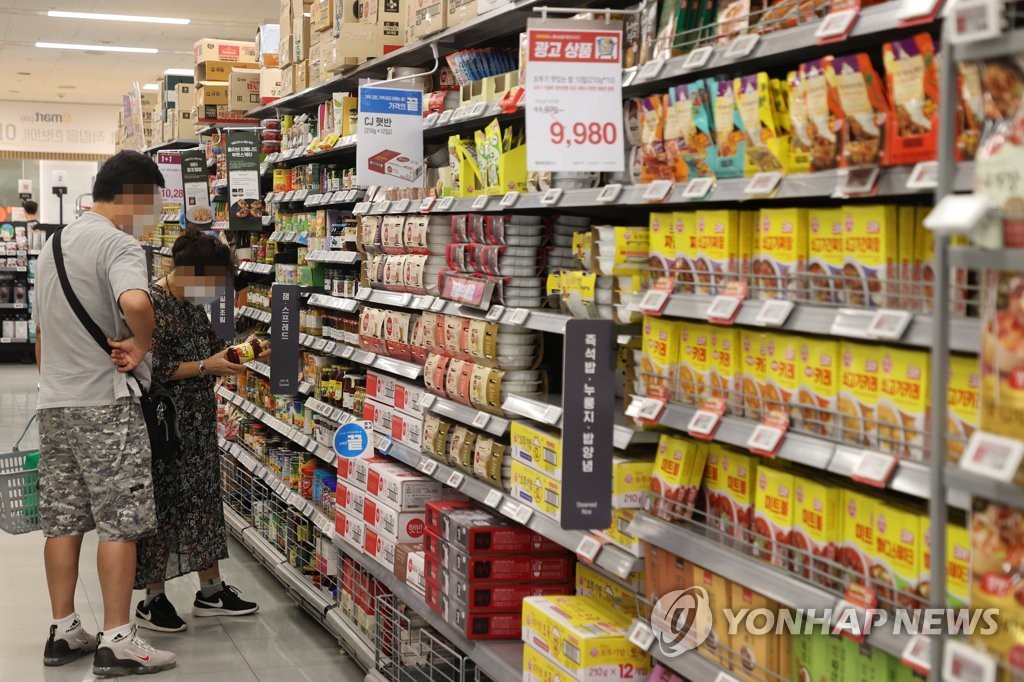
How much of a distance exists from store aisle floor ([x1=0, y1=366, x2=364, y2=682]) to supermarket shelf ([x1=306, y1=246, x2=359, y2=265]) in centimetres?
182

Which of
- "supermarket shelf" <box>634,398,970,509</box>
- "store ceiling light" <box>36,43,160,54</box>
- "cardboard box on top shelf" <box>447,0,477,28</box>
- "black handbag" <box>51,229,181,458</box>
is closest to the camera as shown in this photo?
"supermarket shelf" <box>634,398,970,509</box>

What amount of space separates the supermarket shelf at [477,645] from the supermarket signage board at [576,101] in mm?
1538

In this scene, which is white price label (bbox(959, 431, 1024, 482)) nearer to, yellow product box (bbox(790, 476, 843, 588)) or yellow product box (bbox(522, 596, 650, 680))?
yellow product box (bbox(790, 476, 843, 588))

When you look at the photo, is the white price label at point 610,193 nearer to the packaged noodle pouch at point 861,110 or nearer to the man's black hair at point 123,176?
the packaged noodle pouch at point 861,110

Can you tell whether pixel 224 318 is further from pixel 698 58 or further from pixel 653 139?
pixel 698 58

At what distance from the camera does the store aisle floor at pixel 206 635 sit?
4910 mm

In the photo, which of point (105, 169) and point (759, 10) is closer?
point (759, 10)

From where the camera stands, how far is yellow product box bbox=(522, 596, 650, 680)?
295 centimetres

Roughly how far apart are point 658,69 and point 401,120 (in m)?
2.06

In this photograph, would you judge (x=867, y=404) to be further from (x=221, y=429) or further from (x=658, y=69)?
(x=221, y=429)

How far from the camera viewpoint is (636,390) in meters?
3.11

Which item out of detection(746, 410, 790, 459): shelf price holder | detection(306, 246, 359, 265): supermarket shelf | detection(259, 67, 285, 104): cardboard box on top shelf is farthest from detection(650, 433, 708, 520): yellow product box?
detection(259, 67, 285, 104): cardboard box on top shelf

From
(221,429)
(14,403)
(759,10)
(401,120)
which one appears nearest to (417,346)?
(401,120)

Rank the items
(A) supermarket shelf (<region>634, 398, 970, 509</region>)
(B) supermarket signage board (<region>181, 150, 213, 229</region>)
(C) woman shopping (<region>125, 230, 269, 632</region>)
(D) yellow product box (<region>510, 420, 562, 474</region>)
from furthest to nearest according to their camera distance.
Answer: (B) supermarket signage board (<region>181, 150, 213, 229</region>) < (C) woman shopping (<region>125, 230, 269, 632</region>) < (D) yellow product box (<region>510, 420, 562, 474</region>) < (A) supermarket shelf (<region>634, 398, 970, 509</region>)
